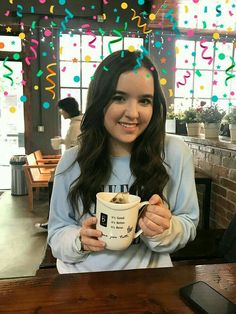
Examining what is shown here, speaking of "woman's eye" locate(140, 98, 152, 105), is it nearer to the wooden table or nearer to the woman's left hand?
the woman's left hand

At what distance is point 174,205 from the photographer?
94cm

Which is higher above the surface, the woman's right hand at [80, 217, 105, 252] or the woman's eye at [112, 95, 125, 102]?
the woman's eye at [112, 95, 125, 102]

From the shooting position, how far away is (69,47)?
5.18 metres

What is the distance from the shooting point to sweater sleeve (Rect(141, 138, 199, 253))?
83 centimetres

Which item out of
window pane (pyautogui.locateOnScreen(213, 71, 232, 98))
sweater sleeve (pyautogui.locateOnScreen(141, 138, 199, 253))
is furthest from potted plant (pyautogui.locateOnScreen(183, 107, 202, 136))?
sweater sleeve (pyautogui.locateOnScreen(141, 138, 199, 253))

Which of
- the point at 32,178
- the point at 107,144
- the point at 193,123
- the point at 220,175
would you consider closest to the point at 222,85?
the point at 193,123

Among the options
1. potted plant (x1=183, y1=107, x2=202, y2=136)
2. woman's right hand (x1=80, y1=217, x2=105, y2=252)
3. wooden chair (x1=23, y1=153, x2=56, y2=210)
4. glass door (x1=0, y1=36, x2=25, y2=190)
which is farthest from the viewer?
glass door (x1=0, y1=36, x2=25, y2=190)

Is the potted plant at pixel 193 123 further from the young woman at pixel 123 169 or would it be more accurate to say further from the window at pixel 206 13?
the young woman at pixel 123 169

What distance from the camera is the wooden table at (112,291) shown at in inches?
22.2

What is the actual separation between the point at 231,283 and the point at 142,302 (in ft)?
→ 0.73

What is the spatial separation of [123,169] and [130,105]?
22 centimetres

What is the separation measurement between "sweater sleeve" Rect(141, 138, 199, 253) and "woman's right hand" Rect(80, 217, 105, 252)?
0.18 metres

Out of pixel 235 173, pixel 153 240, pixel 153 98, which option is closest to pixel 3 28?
pixel 235 173

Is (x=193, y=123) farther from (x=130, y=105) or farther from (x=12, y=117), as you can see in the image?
(x=12, y=117)
